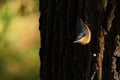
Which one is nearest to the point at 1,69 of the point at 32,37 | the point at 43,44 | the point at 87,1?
the point at 32,37

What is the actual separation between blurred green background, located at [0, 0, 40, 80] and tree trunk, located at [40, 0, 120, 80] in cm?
207

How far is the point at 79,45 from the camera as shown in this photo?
5.29 ft

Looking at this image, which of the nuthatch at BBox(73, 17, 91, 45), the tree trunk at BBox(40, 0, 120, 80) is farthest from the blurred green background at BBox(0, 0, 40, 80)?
the nuthatch at BBox(73, 17, 91, 45)

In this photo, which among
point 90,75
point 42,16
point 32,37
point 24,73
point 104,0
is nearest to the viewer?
point 104,0

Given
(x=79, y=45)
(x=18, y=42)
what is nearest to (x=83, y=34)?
(x=79, y=45)

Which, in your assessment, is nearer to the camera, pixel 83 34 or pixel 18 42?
pixel 83 34

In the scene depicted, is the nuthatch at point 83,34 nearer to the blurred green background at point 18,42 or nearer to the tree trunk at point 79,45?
the tree trunk at point 79,45

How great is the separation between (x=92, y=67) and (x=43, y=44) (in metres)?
0.27

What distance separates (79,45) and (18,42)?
2643 millimetres

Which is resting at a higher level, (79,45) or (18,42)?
(79,45)

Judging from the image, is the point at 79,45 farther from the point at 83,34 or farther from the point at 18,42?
the point at 18,42

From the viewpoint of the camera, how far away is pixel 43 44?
5.95 feet

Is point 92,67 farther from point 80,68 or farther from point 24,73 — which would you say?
point 24,73

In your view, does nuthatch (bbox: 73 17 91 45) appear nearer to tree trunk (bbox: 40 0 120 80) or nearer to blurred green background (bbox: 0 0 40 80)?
tree trunk (bbox: 40 0 120 80)
